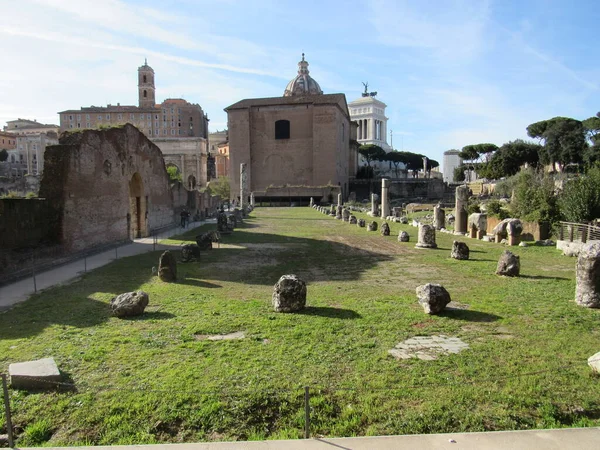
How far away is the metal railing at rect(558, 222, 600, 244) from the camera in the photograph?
12.4m

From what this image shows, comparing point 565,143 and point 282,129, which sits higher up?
point 282,129

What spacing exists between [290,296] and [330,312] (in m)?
0.65

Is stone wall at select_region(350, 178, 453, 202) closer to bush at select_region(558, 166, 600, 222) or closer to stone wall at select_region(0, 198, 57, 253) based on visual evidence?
bush at select_region(558, 166, 600, 222)

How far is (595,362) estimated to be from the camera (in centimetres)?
477

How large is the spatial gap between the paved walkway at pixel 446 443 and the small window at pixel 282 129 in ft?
177

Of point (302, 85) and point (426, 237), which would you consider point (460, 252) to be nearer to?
point (426, 237)

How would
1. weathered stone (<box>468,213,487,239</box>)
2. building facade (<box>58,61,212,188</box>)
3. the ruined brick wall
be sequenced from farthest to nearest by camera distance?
building facade (<box>58,61,212,188</box>) < weathered stone (<box>468,213,487,239</box>) < the ruined brick wall

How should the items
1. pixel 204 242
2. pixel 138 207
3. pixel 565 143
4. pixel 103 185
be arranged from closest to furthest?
1. pixel 204 242
2. pixel 103 185
3. pixel 138 207
4. pixel 565 143

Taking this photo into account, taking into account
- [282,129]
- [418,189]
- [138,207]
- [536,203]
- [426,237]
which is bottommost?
[426,237]

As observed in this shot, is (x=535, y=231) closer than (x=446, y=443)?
No

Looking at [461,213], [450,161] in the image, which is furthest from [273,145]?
[450,161]

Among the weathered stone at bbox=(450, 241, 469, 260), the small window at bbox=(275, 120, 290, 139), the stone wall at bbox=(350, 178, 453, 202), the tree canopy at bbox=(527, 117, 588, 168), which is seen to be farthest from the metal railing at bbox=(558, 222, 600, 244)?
the small window at bbox=(275, 120, 290, 139)

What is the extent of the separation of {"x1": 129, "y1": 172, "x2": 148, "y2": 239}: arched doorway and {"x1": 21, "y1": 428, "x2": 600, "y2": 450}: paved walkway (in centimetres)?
1671

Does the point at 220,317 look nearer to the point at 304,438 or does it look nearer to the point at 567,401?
the point at 304,438
